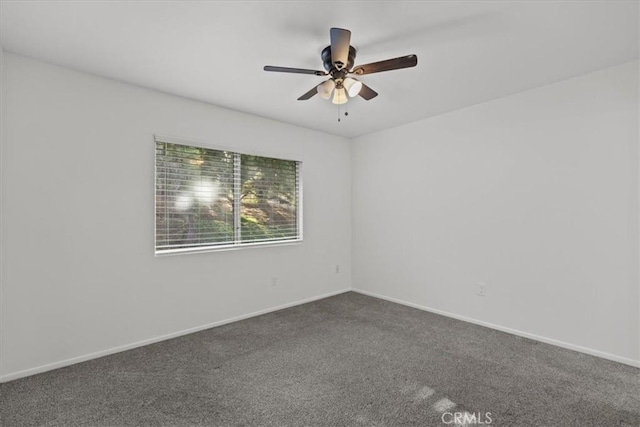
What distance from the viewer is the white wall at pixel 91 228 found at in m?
2.29

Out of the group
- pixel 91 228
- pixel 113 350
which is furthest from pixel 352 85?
pixel 113 350

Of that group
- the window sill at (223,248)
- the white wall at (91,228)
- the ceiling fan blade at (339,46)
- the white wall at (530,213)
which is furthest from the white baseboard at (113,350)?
the ceiling fan blade at (339,46)

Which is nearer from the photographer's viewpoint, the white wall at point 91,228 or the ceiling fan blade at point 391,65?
the ceiling fan blade at point 391,65

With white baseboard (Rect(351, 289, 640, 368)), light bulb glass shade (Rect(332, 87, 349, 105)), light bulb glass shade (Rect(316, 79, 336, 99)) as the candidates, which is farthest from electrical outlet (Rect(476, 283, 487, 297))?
light bulb glass shade (Rect(316, 79, 336, 99))

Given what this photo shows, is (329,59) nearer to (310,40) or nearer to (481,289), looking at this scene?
(310,40)

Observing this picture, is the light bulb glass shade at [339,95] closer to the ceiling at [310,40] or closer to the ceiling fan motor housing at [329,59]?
the ceiling fan motor housing at [329,59]

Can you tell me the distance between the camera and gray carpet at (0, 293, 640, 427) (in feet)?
6.00

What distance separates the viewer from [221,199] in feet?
A: 11.4

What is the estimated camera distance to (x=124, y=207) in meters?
2.76

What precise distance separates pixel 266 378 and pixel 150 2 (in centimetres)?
258

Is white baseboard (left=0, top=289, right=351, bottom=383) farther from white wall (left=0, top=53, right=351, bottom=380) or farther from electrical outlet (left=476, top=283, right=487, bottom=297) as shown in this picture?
electrical outlet (left=476, top=283, right=487, bottom=297)

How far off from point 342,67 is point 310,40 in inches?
12.1

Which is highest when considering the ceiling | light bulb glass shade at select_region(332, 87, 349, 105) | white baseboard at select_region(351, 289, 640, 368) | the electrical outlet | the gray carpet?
the ceiling

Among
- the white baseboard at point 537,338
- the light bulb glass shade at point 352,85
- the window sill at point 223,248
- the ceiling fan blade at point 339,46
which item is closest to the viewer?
the ceiling fan blade at point 339,46
